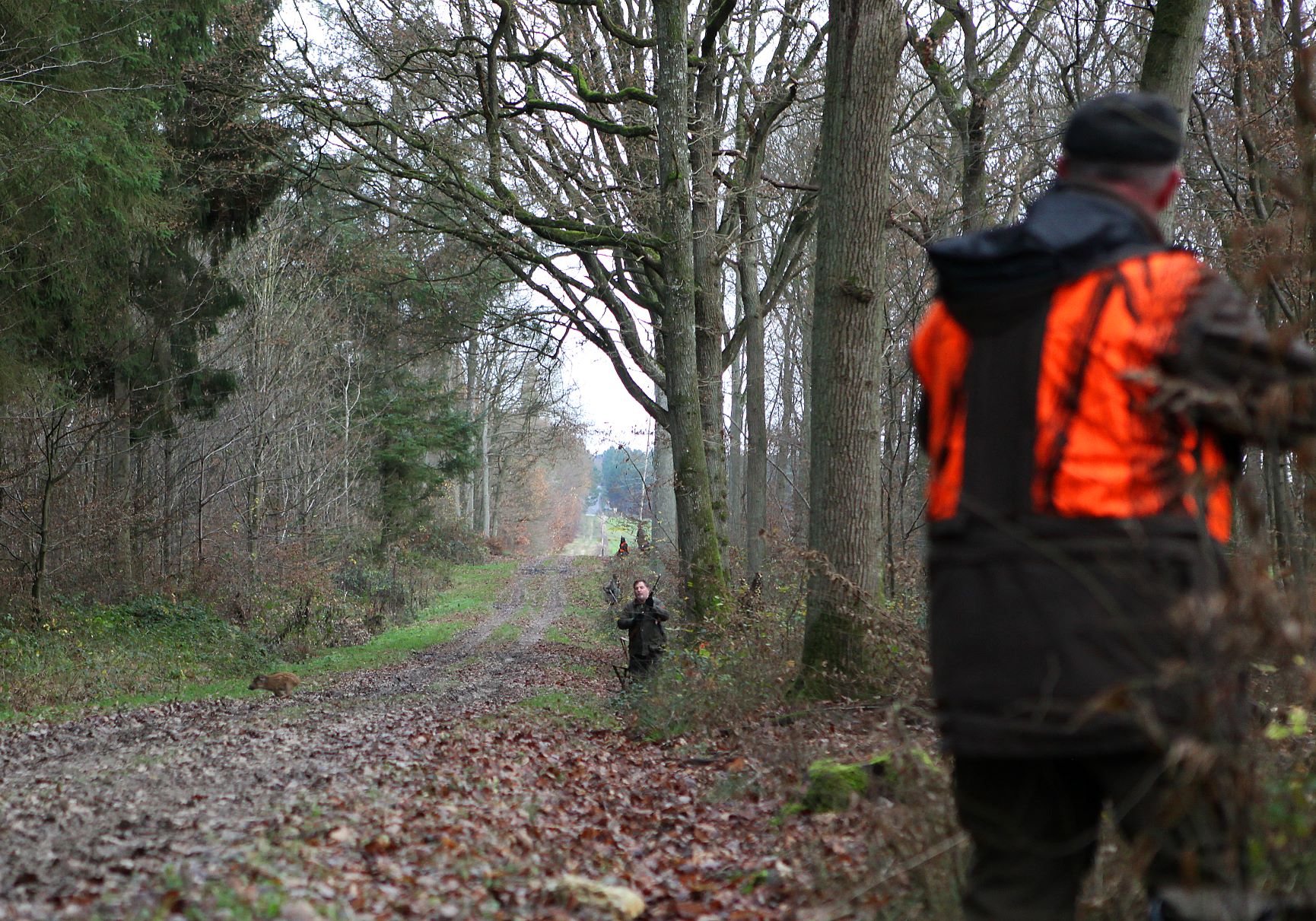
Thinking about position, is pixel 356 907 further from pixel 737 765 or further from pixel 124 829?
pixel 737 765

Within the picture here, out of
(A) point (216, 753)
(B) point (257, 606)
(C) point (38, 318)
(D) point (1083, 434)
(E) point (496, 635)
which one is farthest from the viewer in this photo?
(E) point (496, 635)

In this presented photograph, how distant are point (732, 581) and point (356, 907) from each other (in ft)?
45.2

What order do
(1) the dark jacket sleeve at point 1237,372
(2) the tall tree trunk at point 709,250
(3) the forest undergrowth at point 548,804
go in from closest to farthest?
(1) the dark jacket sleeve at point 1237,372
(3) the forest undergrowth at point 548,804
(2) the tall tree trunk at point 709,250

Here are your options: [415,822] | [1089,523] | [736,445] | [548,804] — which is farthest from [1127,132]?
[736,445]

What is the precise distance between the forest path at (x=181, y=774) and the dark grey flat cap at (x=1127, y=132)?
13.3ft

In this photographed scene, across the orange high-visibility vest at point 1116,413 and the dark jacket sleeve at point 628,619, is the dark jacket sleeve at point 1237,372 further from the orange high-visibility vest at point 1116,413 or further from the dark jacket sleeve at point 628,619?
the dark jacket sleeve at point 628,619

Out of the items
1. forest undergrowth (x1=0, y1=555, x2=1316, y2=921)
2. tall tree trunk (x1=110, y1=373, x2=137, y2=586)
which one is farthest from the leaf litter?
tall tree trunk (x1=110, y1=373, x2=137, y2=586)

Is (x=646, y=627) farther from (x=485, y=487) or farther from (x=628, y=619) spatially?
(x=485, y=487)

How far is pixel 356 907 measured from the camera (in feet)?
13.9

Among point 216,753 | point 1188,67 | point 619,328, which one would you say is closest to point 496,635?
point 619,328

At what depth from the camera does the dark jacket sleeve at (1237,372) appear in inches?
93.0

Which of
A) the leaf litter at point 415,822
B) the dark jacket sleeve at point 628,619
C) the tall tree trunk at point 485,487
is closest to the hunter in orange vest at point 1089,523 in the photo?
the leaf litter at point 415,822

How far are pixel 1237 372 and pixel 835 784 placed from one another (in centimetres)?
413

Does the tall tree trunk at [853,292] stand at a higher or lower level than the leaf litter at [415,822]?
higher
